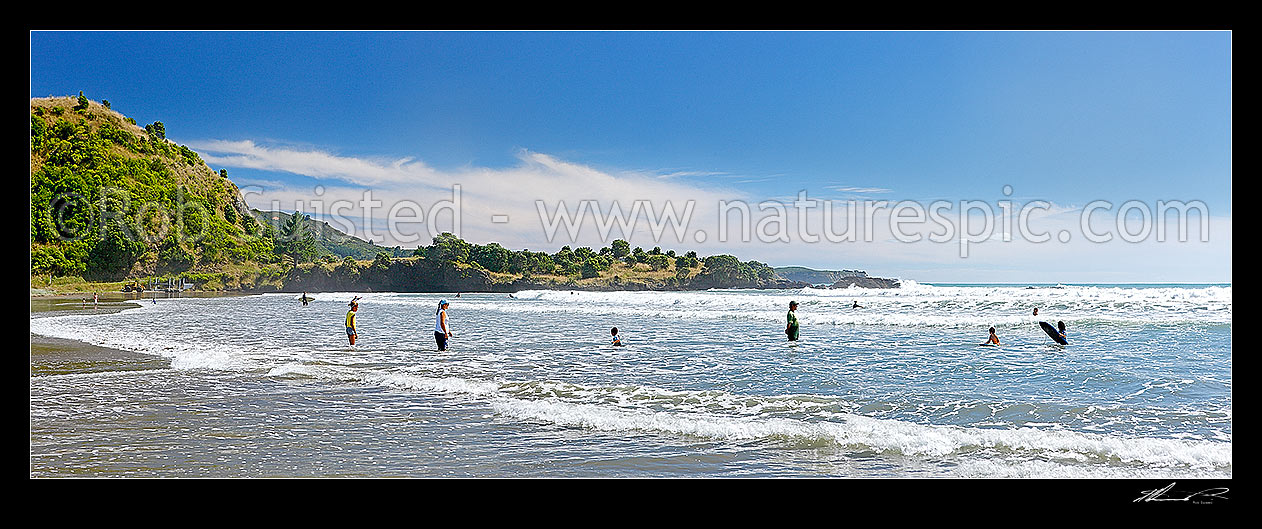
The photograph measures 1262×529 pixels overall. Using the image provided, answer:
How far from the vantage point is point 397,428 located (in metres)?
6.51

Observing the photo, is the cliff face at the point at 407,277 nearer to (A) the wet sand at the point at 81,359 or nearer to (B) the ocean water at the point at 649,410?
(A) the wet sand at the point at 81,359

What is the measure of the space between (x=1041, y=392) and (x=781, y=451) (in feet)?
16.0

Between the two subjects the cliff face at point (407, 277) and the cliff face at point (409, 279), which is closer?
the cliff face at point (409, 279)

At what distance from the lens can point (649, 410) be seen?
7.51 m

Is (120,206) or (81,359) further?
(120,206)

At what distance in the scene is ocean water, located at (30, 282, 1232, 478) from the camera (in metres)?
5.27

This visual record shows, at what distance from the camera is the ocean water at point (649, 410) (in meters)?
5.27
